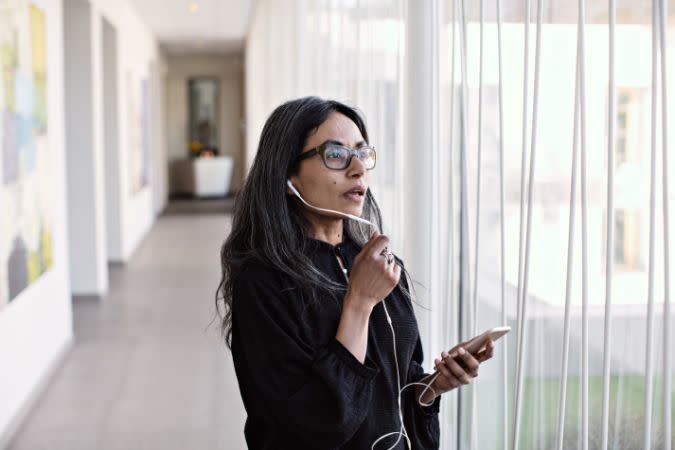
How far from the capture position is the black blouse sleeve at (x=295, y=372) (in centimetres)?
159

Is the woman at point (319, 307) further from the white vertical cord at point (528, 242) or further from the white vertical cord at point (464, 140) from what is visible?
the white vertical cord at point (464, 140)

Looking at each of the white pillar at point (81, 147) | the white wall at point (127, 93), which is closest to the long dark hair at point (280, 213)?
the white pillar at point (81, 147)

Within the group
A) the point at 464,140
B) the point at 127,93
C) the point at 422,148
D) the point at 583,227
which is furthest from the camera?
the point at 127,93

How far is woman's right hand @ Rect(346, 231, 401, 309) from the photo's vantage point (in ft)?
Result: 5.29

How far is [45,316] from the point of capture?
5.75 meters

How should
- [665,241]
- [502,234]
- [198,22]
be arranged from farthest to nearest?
[198,22], [502,234], [665,241]

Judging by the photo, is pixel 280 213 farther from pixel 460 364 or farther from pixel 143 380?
pixel 143 380

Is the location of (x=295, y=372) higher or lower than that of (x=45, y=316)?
higher

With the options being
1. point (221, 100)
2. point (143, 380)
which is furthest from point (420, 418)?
point (221, 100)

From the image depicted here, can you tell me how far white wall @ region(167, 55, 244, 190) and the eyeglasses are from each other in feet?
70.2

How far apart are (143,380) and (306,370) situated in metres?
4.43

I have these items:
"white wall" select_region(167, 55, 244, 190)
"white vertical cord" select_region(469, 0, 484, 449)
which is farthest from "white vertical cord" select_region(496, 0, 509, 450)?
"white wall" select_region(167, 55, 244, 190)

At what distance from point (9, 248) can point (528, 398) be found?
344 cm

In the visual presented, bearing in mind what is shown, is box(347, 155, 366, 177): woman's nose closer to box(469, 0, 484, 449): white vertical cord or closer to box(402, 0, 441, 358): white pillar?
box(469, 0, 484, 449): white vertical cord
